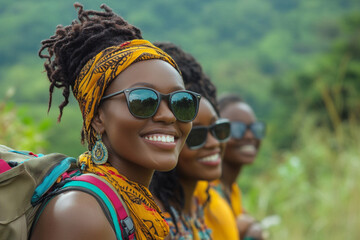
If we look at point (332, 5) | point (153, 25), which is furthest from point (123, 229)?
point (332, 5)

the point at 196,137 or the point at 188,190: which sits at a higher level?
the point at 196,137

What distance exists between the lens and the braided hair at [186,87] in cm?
326

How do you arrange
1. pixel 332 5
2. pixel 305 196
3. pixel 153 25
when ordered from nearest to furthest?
pixel 305 196 → pixel 153 25 → pixel 332 5

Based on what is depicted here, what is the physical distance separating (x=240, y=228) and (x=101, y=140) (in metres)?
2.83

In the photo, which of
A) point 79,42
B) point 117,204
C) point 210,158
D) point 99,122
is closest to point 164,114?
point 99,122

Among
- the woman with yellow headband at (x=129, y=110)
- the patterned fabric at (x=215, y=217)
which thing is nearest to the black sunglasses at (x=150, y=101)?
the woman with yellow headband at (x=129, y=110)

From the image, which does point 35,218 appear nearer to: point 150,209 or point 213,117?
point 150,209

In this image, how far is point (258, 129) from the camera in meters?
5.17

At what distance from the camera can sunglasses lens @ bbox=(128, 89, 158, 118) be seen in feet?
7.17

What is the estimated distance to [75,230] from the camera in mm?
1944

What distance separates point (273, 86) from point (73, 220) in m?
23.1

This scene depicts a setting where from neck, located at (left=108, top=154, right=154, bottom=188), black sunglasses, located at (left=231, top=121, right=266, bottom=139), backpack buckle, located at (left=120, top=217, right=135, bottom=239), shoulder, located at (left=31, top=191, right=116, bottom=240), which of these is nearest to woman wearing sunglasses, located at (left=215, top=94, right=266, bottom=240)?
black sunglasses, located at (left=231, top=121, right=266, bottom=139)

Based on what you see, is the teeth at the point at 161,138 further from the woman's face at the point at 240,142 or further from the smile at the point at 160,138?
the woman's face at the point at 240,142

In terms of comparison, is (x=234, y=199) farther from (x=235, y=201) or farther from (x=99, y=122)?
(x=99, y=122)
